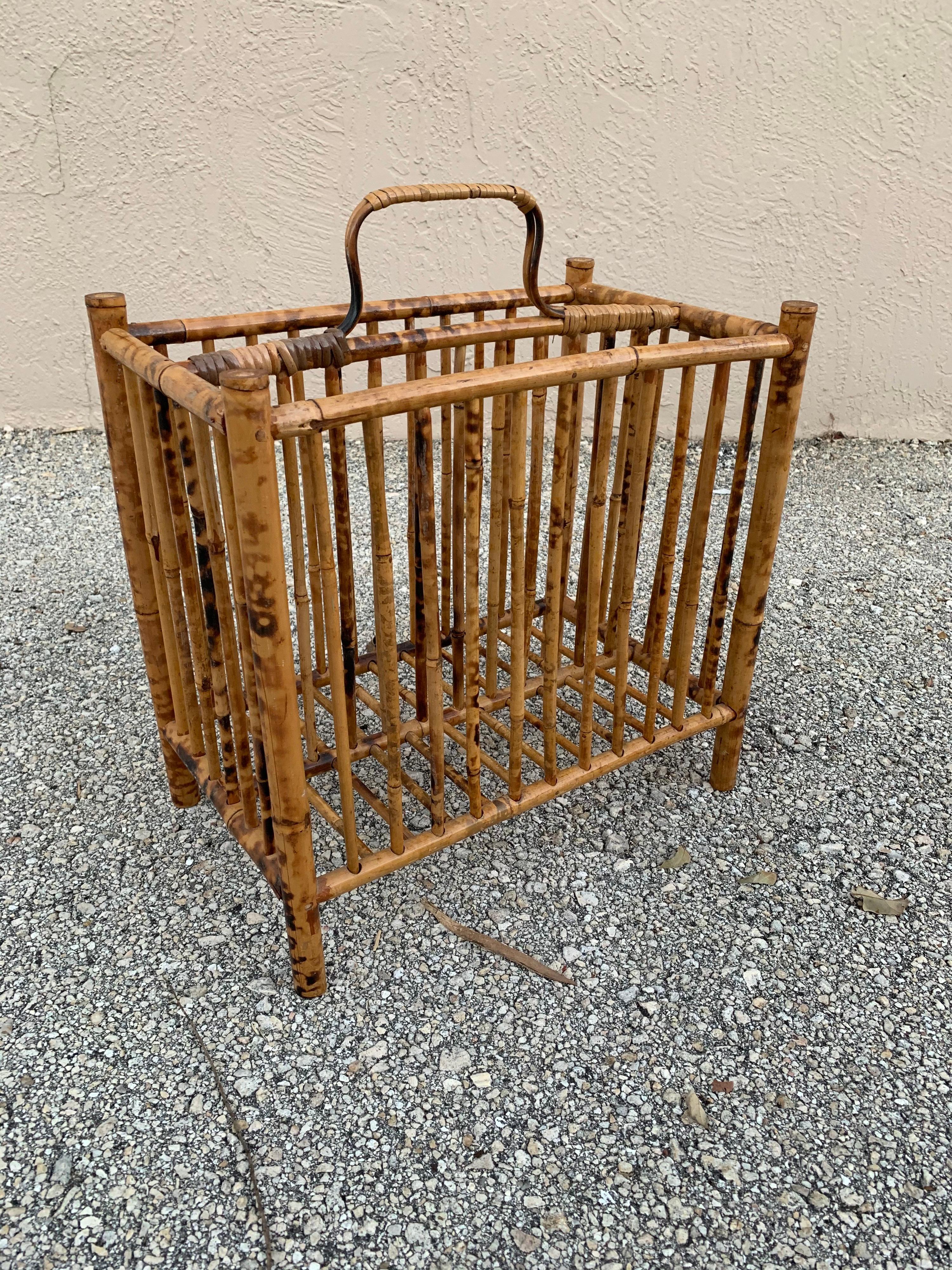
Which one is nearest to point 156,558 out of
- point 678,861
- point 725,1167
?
point 678,861

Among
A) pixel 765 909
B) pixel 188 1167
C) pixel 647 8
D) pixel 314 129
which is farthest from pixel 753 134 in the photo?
pixel 188 1167

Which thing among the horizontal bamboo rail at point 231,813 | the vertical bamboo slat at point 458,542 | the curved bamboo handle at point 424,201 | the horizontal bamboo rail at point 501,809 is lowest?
the horizontal bamboo rail at point 501,809

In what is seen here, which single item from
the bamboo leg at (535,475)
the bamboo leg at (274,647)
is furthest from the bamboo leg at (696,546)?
the bamboo leg at (274,647)

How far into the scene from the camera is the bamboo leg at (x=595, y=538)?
1.70 meters

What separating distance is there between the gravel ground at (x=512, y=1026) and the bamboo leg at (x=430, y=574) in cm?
44

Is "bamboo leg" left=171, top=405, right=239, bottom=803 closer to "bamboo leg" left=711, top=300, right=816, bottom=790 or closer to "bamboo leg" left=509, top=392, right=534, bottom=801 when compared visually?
"bamboo leg" left=509, top=392, right=534, bottom=801

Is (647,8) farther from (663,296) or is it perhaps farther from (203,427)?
(203,427)

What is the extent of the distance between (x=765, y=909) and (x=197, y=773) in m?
1.19

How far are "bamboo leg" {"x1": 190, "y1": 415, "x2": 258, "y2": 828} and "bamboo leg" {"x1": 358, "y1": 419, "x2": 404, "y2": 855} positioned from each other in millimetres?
238

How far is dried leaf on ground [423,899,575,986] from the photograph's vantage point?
174 centimetres

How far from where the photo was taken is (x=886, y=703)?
255cm

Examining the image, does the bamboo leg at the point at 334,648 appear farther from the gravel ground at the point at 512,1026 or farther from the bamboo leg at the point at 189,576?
the gravel ground at the point at 512,1026

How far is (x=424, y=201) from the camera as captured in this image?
1.61 metres

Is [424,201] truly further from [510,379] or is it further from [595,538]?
[595,538]
